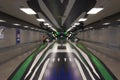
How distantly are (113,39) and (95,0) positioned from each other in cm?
965

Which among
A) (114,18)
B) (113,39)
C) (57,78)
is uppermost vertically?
(114,18)

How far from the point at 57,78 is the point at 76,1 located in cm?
426

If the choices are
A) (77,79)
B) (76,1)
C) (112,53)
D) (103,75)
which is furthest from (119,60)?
(76,1)

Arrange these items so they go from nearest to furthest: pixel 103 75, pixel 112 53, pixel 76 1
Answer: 1. pixel 76 1
2. pixel 103 75
3. pixel 112 53

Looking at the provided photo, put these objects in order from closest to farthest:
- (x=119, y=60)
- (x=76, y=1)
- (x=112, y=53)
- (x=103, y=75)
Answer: (x=76, y=1)
(x=103, y=75)
(x=119, y=60)
(x=112, y=53)

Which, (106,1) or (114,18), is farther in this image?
(114,18)

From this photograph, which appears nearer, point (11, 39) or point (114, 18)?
point (114, 18)

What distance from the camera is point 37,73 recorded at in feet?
35.0

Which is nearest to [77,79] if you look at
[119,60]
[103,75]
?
[103,75]

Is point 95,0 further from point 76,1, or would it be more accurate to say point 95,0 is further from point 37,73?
point 37,73

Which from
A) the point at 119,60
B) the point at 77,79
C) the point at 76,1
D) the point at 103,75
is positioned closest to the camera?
the point at 76,1

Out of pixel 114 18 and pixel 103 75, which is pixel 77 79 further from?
pixel 114 18

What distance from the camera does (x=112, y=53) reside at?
1578 cm

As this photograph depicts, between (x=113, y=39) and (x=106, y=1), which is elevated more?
(x=106, y=1)
